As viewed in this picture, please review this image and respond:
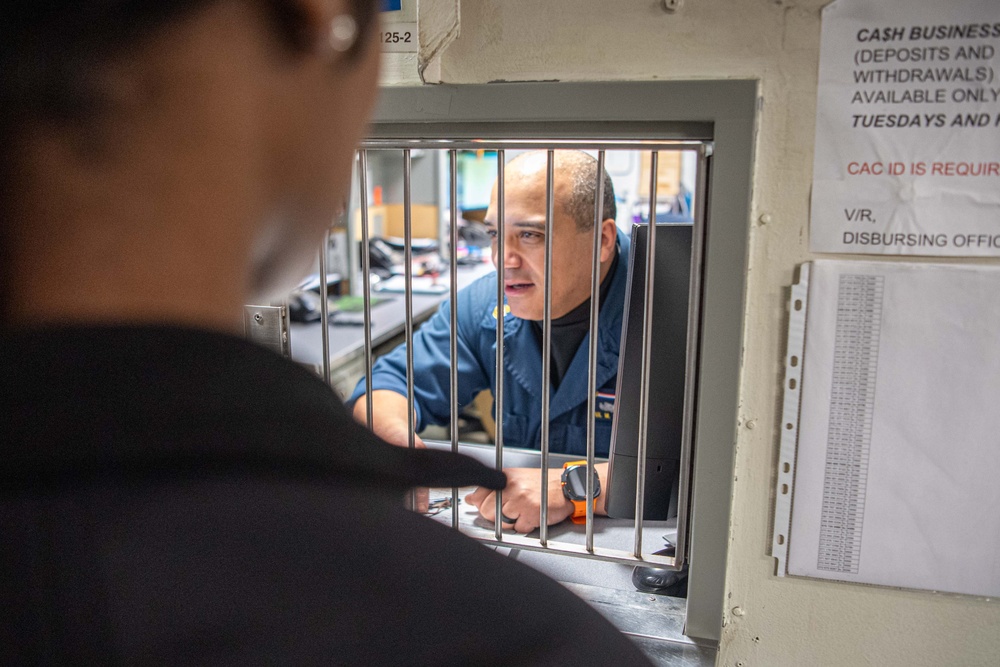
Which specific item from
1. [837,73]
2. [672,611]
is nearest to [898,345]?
[837,73]

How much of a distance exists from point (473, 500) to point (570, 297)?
723mm

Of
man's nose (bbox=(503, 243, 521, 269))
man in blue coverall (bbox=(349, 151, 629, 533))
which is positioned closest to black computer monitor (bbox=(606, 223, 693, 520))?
man in blue coverall (bbox=(349, 151, 629, 533))

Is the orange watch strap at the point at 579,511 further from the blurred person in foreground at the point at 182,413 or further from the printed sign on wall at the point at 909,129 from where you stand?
the blurred person in foreground at the point at 182,413

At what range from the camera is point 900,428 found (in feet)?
2.54

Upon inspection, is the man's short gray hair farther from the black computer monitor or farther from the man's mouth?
the black computer monitor

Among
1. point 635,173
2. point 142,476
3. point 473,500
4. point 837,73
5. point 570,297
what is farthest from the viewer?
point 635,173

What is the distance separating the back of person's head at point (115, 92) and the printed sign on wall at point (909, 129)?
0.62m

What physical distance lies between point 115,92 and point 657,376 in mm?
776

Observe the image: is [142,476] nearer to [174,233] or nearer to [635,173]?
[174,233]

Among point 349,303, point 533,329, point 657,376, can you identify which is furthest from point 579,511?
point 349,303

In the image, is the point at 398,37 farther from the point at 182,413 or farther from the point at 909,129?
the point at 182,413

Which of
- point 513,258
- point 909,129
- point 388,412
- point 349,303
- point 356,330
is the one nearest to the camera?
point 909,129

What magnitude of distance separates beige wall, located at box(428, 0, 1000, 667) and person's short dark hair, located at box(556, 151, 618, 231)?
2.59ft

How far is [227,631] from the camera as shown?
240 mm
